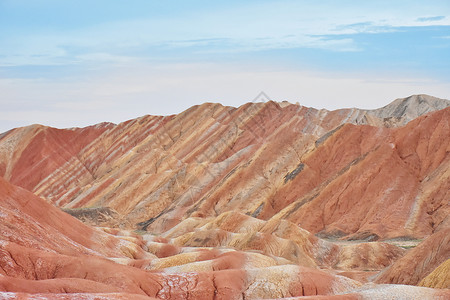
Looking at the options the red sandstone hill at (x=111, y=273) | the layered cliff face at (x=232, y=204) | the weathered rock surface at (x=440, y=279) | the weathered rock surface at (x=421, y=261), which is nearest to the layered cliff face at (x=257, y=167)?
the layered cliff face at (x=232, y=204)

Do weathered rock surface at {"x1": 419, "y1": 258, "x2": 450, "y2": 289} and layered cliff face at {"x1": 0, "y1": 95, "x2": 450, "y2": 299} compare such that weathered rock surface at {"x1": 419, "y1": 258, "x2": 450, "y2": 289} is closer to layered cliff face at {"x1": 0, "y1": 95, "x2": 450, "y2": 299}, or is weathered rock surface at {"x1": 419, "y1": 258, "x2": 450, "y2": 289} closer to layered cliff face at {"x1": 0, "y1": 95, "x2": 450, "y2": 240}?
layered cliff face at {"x1": 0, "y1": 95, "x2": 450, "y2": 299}

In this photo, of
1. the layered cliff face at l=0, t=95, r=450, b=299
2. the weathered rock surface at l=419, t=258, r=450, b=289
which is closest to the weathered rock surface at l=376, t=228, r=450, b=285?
the layered cliff face at l=0, t=95, r=450, b=299

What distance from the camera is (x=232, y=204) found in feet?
390

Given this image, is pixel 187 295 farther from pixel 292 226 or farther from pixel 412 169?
pixel 412 169

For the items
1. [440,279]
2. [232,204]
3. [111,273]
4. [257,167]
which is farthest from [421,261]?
[257,167]

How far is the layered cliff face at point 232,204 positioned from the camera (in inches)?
1773

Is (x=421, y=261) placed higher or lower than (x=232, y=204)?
higher

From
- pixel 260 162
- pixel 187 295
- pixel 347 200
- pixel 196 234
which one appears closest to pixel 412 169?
pixel 347 200

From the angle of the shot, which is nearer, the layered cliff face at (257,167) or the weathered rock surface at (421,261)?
the weathered rock surface at (421,261)

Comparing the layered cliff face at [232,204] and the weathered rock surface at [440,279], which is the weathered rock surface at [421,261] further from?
the weathered rock surface at [440,279]

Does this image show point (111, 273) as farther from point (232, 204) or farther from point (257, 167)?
point (257, 167)

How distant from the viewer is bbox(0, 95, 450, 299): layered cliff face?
45.0 m

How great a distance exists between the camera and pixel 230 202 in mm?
119312

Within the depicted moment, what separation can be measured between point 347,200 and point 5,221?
6309cm
